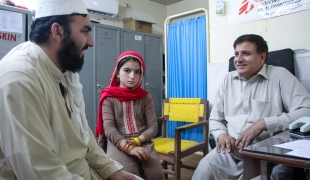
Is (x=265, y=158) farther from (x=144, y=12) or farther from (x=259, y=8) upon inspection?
(x=144, y=12)

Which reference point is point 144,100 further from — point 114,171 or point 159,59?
point 159,59

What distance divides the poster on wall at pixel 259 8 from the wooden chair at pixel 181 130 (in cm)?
90

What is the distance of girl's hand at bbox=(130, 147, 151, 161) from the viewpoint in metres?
1.43

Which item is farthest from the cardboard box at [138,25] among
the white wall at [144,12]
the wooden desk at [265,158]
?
the wooden desk at [265,158]

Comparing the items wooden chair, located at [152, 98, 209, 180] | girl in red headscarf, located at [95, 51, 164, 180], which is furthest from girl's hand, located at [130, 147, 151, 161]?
wooden chair, located at [152, 98, 209, 180]

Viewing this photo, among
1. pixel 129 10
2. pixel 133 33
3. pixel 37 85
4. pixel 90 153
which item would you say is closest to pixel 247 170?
pixel 90 153

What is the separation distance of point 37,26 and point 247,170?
103 centimetres

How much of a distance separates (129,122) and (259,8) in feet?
5.30

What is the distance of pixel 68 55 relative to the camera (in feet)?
3.14

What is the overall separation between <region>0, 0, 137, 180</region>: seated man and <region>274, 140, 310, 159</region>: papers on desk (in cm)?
71

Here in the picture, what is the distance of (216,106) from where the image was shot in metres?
1.82

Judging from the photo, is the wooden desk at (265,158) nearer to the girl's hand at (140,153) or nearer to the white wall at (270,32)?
the girl's hand at (140,153)

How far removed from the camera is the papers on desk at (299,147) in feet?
2.70

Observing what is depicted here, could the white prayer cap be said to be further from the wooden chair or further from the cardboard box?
the cardboard box
